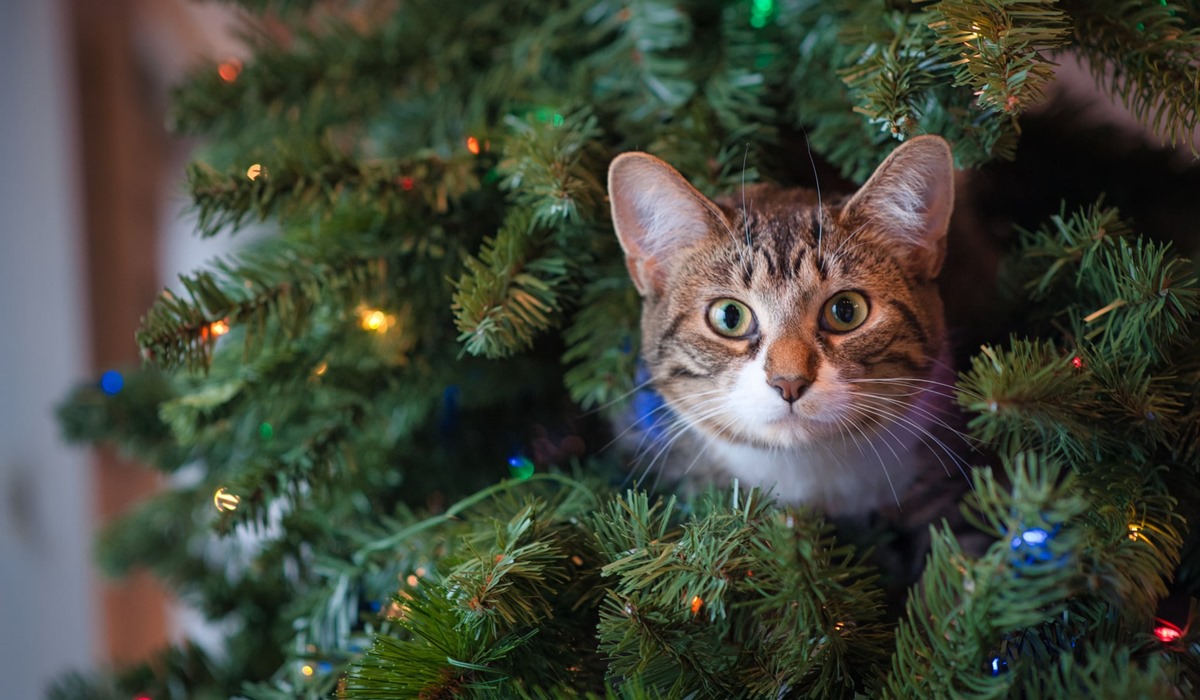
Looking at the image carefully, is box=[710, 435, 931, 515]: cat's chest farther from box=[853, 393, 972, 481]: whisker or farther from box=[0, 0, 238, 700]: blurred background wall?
box=[0, 0, 238, 700]: blurred background wall

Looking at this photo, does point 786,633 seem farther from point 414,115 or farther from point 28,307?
point 28,307

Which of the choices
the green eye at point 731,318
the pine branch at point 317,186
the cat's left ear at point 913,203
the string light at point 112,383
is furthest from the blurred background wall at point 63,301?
the cat's left ear at point 913,203

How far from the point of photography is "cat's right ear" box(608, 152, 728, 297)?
737mm

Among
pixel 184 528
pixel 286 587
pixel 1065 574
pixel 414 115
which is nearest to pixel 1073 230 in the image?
pixel 1065 574

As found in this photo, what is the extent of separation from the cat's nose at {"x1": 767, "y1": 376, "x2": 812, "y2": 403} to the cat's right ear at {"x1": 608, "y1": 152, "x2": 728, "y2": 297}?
187 millimetres

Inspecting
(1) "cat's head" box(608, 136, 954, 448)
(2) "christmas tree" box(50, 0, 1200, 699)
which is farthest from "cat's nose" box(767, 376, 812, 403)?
(2) "christmas tree" box(50, 0, 1200, 699)

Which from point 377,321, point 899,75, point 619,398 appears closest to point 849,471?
point 619,398

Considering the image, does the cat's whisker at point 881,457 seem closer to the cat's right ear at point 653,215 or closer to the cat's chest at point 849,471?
the cat's chest at point 849,471

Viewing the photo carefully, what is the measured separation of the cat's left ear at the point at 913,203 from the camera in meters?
0.69

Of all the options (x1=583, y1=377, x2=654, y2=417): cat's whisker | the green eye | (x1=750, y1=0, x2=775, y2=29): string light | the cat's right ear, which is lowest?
(x1=583, y1=377, x2=654, y2=417): cat's whisker

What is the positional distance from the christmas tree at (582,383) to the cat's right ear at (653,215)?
0.10 feet

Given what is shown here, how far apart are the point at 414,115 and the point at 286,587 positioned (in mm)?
580

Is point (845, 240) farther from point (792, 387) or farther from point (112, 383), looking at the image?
point (112, 383)

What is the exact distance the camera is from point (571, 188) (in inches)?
26.8
